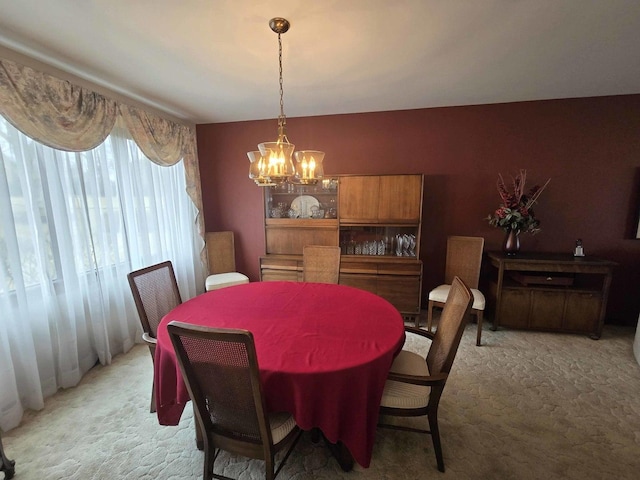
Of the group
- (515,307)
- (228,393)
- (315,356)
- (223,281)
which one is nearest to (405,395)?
(315,356)

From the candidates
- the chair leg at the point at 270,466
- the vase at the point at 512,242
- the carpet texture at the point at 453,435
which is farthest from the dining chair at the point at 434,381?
the vase at the point at 512,242

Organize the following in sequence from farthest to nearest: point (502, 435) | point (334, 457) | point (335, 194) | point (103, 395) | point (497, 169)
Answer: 1. point (335, 194)
2. point (497, 169)
3. point (103, 395)
4. point (502, 435)
5. point (334, 457)

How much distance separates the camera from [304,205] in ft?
11.3

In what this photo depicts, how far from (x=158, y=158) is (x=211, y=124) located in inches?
44.2

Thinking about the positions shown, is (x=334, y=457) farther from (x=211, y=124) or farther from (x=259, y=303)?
(x=211, y=124)

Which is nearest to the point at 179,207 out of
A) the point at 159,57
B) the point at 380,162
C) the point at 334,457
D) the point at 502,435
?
the point at 159,57

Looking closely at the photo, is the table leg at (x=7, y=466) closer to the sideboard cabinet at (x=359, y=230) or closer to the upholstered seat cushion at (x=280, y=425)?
the upholstered seat cushion at (x=280, y=425)

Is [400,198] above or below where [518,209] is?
above

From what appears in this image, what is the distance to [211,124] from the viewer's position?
147 inches

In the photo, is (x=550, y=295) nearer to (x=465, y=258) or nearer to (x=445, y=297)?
(x=465, y=258)

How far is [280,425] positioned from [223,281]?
2.32m

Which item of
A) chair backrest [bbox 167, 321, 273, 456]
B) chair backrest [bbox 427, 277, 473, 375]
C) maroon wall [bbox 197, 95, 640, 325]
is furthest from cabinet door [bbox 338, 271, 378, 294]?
chair backrest [bbox 167, 321, 273, 456]

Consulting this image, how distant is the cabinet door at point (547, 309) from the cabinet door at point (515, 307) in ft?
0.18

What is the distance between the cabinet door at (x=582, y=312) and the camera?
2717 mm
